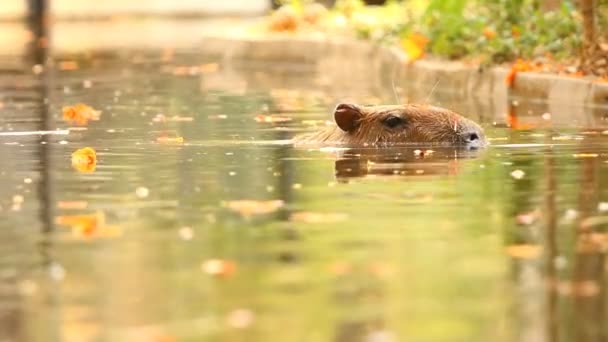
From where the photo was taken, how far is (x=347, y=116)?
12094mm

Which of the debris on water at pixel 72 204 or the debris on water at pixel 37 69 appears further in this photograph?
the debris on water at pixel 37 69

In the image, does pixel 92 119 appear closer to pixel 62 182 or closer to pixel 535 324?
pixel 62 182

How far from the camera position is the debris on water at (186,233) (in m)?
7.54

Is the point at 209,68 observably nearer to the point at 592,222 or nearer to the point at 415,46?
the point at 415,46

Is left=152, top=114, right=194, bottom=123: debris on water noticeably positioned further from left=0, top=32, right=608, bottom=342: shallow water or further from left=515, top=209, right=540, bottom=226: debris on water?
left=515, top=209, right=540, bottom=226: debris on water

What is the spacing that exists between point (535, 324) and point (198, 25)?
37.4 m

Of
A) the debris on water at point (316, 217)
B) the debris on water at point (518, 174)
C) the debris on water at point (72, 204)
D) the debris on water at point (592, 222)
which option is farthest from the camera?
the debris on water at point (518, 174)

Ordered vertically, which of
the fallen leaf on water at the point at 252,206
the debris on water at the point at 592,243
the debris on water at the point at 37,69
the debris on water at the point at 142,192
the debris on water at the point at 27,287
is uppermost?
the debris on water at the point at 37,69

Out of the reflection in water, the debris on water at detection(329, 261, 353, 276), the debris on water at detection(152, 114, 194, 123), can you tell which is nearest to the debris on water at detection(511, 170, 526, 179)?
the reflection in water

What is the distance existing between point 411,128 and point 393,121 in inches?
5.9

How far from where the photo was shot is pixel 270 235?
759 cm

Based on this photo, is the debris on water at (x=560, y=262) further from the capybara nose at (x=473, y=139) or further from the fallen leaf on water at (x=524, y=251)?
the capybara nose at (x=473, y=139)

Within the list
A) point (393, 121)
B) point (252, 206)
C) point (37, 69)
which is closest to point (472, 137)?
point (393, 121)

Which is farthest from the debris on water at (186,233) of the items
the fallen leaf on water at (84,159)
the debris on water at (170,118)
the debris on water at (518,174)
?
the debris on water at (170,118)
